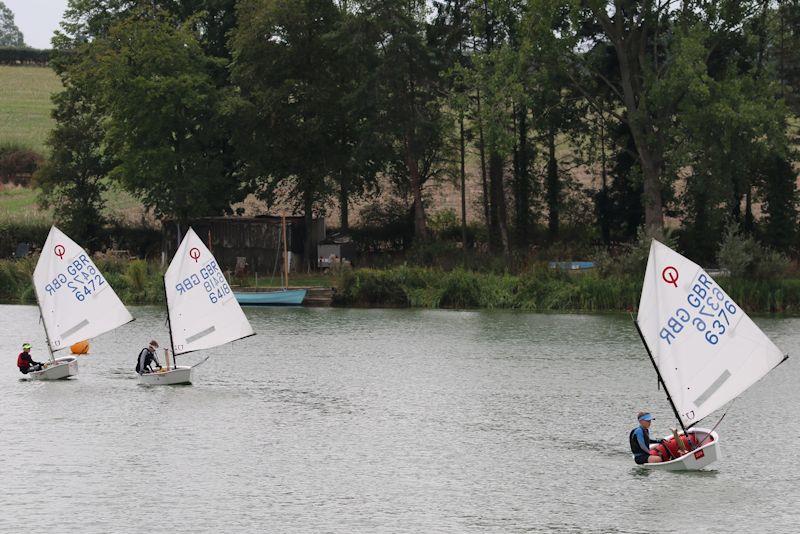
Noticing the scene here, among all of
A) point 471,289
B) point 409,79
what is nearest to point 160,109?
point 409,79

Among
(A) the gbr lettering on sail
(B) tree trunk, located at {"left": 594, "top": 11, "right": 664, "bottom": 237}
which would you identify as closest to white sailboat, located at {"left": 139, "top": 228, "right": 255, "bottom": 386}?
(A) the gbr lettering on sail

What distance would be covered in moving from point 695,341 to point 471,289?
3655cm

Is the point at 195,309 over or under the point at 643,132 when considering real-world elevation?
under

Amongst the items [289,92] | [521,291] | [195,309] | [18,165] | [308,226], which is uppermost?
[289,92]

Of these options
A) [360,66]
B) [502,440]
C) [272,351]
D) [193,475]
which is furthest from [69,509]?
[360,66]

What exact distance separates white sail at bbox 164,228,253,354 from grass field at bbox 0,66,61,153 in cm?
7313

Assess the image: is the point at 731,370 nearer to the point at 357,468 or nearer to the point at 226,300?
the point at 357,468

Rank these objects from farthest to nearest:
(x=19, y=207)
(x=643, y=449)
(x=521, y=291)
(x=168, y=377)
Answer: (x=19, y=207) < (x=521, y=291) < (x=168, y=377) < (x=643, y=449)

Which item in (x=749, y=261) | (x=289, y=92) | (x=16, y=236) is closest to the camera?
(x=749, y=261)

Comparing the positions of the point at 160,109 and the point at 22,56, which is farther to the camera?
the point at 22,56

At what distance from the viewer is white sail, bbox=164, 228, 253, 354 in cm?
4619

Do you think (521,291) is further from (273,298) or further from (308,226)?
(308,226)

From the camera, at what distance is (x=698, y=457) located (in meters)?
32.1

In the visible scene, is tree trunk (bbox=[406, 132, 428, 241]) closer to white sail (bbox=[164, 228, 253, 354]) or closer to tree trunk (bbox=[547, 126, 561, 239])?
tree trunk (bbox=[547, 126, 561, 239])
